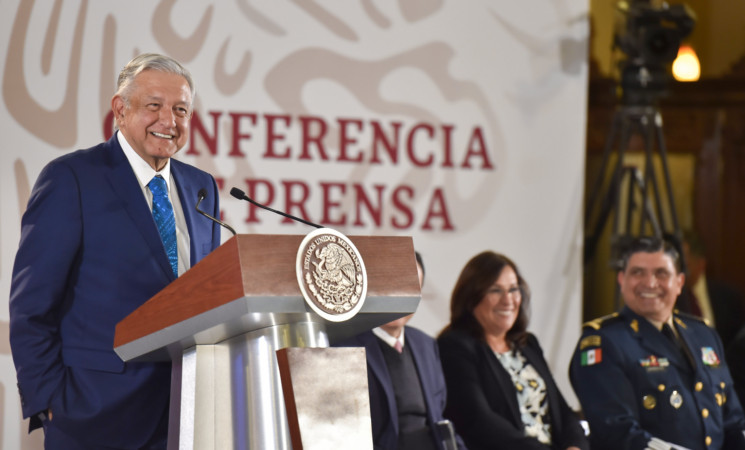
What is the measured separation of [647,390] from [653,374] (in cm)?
7

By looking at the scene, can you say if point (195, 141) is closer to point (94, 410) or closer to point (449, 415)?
point (449, 415)

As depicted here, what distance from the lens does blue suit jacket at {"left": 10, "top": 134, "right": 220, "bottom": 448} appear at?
191 centimetres

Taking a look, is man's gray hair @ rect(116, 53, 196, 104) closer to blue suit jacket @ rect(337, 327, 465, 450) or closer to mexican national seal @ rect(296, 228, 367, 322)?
mexican national seal @ rect(296, 228, 367, 322)

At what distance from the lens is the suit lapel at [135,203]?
1.96 metres

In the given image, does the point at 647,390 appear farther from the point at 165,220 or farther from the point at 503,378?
the point at 165,220

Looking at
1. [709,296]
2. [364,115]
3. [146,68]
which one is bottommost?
[709,296]

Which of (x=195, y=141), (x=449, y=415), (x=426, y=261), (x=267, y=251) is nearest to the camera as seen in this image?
(x=267, y=251)

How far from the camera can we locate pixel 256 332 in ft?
5.56

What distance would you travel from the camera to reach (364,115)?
4.52 meters

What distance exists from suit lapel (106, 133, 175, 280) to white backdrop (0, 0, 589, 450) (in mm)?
2047

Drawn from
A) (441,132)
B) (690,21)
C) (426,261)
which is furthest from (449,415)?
(690,21)

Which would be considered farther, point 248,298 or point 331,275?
point 331,275

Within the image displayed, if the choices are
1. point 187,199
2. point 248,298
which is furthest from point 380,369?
point 248,298

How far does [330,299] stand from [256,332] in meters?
0.16
